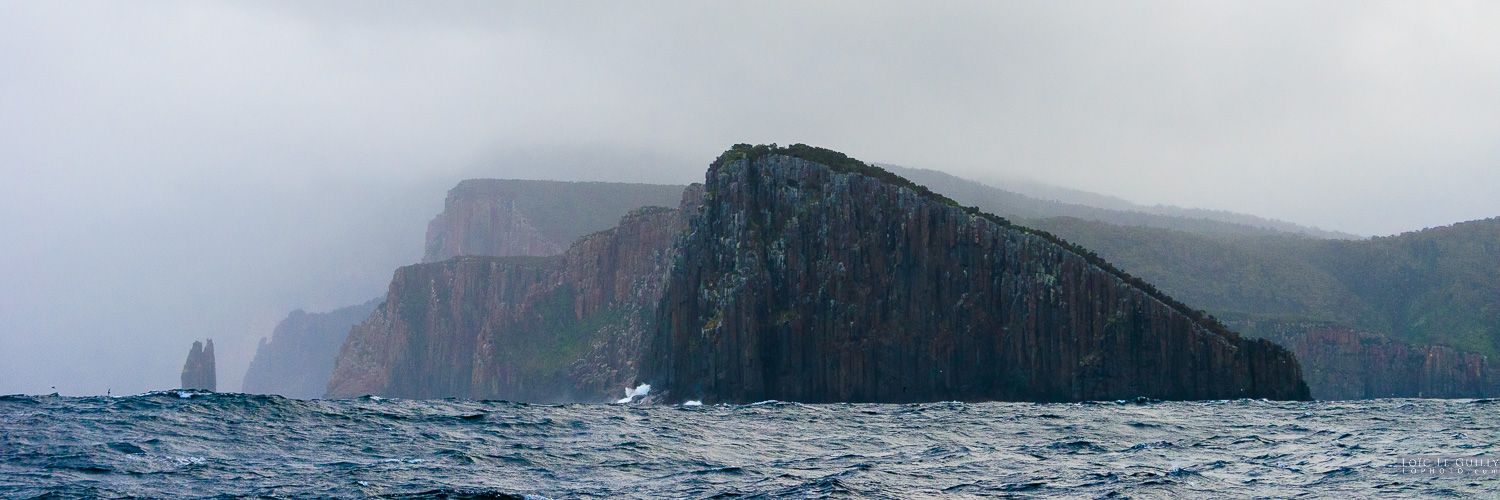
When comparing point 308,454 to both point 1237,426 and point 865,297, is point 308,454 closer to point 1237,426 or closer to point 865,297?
point 1237,426

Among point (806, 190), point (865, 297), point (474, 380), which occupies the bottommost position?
point (474, 380)

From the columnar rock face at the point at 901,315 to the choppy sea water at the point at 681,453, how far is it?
1312 inches

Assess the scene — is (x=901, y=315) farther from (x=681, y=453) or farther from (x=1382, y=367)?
(x=1382, y=367)

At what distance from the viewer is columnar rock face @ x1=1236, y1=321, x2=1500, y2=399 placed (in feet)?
460

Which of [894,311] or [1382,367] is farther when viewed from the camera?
[1382,367]

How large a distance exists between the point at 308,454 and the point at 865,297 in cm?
7112

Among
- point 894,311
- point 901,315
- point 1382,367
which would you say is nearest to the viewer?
point 901,315

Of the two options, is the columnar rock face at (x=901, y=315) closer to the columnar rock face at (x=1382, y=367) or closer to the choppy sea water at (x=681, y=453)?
the choppy sea water at (x=681, y=453)

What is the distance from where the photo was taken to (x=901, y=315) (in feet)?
342

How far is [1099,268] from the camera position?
99.1m

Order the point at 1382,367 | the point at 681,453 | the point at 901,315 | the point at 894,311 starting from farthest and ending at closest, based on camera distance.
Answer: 1. the point at 1382,367
2. the point at 894,311
3. the point at 901,315
4. the point at 681,453

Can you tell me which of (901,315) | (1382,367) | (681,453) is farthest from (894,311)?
(1382,367)

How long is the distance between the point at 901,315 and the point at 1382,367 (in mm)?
76736

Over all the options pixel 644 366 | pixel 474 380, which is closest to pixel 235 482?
pixel 644 366
